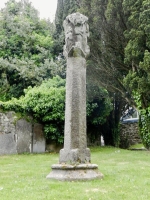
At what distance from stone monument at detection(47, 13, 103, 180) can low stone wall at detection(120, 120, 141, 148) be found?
1631cm

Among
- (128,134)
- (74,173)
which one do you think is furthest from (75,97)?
(128,134)

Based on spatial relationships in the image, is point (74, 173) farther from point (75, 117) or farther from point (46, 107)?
point (46, 107)

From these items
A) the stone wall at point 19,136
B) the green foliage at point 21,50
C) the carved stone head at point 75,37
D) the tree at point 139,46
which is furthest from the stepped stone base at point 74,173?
the green foliage at point 21,50

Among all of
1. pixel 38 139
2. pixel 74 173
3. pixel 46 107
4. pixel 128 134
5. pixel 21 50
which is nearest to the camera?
pixel 74 173

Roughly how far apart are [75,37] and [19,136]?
858 centimetres

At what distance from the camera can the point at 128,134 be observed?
2309cm

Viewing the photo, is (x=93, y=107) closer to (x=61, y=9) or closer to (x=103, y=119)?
(x=103, y=119)

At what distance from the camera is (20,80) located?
763 inches

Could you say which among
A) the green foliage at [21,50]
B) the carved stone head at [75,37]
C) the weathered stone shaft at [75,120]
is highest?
the green foliage at [21,50]

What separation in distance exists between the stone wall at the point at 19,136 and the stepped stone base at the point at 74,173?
8468mm

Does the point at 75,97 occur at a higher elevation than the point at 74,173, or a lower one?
higher

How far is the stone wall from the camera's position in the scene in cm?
1406

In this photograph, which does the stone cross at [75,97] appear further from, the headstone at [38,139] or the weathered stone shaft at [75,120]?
the headstone at [38,139]

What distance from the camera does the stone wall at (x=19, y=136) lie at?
554 inches
